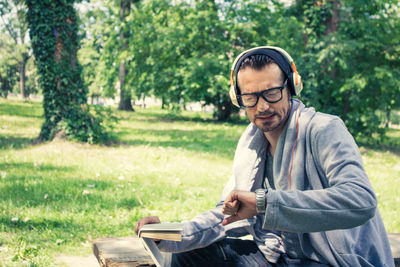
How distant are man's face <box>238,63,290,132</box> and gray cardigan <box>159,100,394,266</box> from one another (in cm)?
6

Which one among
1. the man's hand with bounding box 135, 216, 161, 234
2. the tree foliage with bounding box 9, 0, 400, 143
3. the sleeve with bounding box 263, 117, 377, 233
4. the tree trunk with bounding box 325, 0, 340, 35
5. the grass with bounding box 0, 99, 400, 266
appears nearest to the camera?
the sleeve with bounding box 263, 117, 377, 233

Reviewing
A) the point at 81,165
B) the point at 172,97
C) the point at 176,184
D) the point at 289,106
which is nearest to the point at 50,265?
the point at 289,106

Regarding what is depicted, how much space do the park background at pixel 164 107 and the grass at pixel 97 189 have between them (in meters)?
0.02

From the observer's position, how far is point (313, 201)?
1.73 metres

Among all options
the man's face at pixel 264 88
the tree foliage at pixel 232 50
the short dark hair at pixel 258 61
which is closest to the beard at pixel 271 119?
the man's face at pixel 264 88

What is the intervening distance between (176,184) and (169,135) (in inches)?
253

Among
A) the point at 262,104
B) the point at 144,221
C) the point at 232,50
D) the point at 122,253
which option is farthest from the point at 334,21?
the point at 144,221

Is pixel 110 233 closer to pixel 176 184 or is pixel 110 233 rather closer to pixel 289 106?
pixel 176 184

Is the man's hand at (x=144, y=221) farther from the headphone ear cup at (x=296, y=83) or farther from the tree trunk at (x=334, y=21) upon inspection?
the tree trunk at (x=334, y=21)

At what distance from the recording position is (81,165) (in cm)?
739

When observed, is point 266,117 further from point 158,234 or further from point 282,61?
point 158,234

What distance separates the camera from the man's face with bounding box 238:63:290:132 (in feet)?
7.10

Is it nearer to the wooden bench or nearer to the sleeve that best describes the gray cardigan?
the sleeve

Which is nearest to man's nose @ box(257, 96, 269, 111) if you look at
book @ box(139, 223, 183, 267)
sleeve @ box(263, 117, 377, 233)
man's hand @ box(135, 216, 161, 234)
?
sleeve @ box(263, 117, 377, 233)
